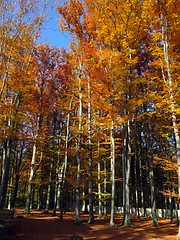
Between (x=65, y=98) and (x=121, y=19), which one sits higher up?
(x=121, y=19)

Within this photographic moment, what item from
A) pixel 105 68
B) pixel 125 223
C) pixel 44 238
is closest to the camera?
pixel 44 238

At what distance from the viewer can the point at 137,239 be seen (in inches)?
242

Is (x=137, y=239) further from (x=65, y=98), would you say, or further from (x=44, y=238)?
(x=65, y=98)

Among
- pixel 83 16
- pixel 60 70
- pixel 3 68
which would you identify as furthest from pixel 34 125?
pixel 83 16

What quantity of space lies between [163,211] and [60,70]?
16752 millimetres

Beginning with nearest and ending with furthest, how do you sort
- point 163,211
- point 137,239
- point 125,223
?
point 137,239 < point 125,223 < point 163,211

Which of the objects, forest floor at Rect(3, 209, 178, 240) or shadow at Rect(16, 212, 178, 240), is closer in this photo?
forest floor at Rect(3, 209, 178, 240)

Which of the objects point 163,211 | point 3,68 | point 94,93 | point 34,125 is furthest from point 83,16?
point 163,211

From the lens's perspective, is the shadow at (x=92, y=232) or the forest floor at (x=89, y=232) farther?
the shadow at (x=92, y=232)

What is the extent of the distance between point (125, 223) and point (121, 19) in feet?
37.5

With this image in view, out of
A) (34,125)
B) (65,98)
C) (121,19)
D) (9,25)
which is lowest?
(34,125)

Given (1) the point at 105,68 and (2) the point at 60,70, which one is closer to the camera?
(1) the point at 105,68

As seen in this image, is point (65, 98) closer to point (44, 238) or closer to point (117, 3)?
point (117, 3)

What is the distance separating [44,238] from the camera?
5.75 meters
